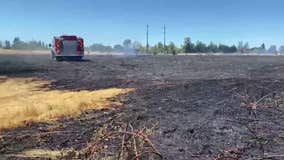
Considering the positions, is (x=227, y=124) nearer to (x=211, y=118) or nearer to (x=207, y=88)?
(x=211, y=118)

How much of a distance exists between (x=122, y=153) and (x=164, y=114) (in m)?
6.78

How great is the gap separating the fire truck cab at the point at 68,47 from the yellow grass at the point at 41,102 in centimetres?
2759

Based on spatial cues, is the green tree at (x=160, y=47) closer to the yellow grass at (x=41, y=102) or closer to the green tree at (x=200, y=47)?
the green tree at (x=200, y=47)

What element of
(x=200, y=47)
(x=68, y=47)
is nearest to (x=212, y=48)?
(x=200, y=47)

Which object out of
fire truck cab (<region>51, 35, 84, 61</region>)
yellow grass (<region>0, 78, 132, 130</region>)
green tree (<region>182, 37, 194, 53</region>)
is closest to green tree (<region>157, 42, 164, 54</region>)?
green tree (<region>182, 37, 194, 53</region>)

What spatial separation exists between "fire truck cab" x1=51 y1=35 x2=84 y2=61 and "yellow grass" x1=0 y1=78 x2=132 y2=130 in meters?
27.6

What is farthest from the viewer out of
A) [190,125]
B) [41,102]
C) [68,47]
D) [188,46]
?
[188,46]

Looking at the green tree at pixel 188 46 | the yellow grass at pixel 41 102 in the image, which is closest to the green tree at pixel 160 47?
the green tree at pixel 188 46

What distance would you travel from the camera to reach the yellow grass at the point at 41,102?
1777 cm

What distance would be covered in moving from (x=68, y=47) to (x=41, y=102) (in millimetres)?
36810

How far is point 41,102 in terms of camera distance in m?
21.6

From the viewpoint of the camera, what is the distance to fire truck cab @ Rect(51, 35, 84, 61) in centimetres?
5766

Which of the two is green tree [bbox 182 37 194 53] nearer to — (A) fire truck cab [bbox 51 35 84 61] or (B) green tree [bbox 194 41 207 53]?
(B) green tree [bbox 194 41 207 53]

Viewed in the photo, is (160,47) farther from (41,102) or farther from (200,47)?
(41,102)
